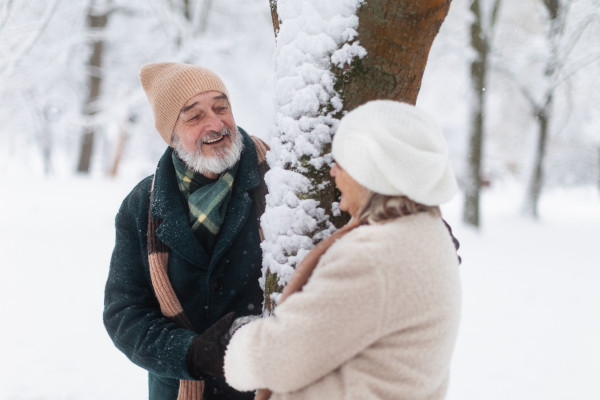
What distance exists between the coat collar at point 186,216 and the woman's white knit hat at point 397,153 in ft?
2.19

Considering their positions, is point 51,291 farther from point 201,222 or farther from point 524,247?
point 524,247

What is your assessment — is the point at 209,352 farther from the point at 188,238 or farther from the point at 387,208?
the point at 387,208

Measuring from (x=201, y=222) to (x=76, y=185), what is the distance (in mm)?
9811

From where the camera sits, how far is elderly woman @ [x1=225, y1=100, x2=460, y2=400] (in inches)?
36.7

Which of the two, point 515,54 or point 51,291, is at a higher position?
point 515,54

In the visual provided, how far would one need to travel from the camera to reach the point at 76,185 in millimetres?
10102

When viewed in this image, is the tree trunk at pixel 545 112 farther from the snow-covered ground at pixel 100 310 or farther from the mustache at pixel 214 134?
the mustache at pixel 214 134

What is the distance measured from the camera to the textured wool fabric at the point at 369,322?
3.05 feet

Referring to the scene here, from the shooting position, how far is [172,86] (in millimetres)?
1731

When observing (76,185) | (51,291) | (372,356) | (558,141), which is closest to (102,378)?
(51,291)

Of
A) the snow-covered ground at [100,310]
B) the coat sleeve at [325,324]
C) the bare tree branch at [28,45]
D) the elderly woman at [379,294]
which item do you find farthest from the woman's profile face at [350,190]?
the bare tree branch at [28,45]

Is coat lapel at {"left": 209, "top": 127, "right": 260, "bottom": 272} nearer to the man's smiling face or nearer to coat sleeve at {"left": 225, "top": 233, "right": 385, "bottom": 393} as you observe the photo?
the man's smiling face

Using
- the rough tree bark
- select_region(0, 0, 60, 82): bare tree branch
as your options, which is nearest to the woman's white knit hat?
select_region(0, 0, 60, 82): bare tree branch

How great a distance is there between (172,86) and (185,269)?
2.42 ft
